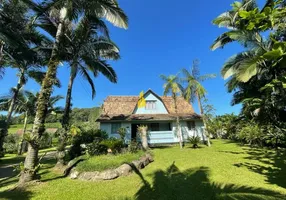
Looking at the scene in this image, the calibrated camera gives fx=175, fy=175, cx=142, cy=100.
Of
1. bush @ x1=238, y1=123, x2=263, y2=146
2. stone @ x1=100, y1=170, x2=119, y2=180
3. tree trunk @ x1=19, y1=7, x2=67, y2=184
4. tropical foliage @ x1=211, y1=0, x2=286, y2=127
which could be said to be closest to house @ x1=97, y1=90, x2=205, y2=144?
bush @ x1=238, y1=123, x2=263, y2=146

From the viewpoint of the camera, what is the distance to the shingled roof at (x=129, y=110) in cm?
2019

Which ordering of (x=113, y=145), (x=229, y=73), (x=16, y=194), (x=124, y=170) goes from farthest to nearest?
(x=229, y=73), (x=113, y=145), (x=124, y=170), (x=16, y=194)

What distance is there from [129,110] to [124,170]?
12.4 m

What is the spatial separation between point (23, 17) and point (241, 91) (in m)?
20.3

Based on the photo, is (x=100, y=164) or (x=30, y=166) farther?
(x=100, y=164)

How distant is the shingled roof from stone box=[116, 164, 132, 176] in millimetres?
9851

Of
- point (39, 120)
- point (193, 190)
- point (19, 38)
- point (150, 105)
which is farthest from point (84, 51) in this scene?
point (193, 190)

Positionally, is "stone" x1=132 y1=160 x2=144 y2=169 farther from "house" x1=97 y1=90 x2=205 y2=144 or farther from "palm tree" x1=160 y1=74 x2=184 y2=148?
"house" x1=97 y1=90 x2=205 y2=144

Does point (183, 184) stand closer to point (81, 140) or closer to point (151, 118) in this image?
point (81, 140)

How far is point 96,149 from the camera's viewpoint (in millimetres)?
13055

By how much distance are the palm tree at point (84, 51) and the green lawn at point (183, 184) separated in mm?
4348

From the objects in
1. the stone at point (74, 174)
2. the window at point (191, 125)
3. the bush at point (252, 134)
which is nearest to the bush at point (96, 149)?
the stone at point (74, 174)

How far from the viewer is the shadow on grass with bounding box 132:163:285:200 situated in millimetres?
6113

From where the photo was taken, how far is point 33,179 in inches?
327
